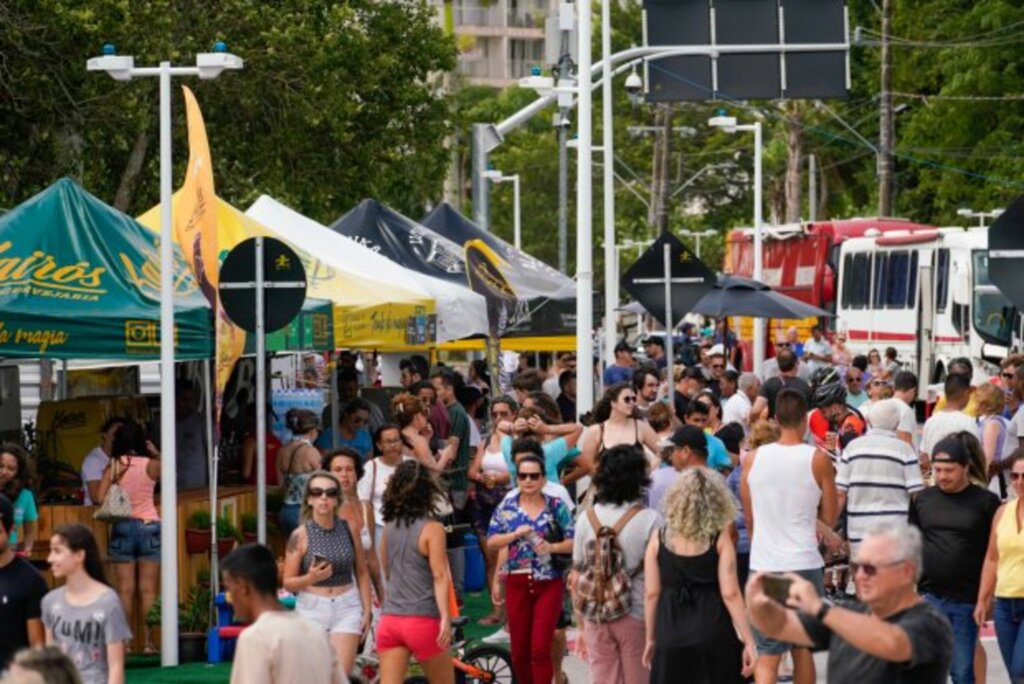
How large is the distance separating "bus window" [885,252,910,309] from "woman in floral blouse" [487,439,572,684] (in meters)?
32.3

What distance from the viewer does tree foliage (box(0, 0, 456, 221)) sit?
33.2 metres

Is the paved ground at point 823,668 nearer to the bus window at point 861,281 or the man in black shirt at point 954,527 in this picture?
the man in black shirt at point 954,527

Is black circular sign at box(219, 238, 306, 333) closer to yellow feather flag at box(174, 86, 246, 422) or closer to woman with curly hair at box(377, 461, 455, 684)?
yellow feather flag at box(174, 86, 246, 422)

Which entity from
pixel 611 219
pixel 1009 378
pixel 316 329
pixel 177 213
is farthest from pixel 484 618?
pixel 611 219

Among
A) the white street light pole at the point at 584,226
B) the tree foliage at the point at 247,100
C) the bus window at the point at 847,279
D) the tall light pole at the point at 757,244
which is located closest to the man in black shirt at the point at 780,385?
the white street light pole at the point at 584,226

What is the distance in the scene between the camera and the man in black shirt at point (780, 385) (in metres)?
20.7

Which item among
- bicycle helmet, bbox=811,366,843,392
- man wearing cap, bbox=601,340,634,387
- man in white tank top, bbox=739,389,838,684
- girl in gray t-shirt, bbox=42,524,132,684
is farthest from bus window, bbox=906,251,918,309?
girl in gray t-shirt, bbox=42,524,132,684

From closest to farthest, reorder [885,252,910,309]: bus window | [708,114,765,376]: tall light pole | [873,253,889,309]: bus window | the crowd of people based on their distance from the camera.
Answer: the crowd of people < [885,252,910,309]: bus window < [873,253,889,309]: bus window < [708,114,765,376]: tall light pole

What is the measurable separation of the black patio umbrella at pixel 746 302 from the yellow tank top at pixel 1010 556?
18.5m

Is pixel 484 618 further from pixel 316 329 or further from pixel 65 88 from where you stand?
pixel 65 88

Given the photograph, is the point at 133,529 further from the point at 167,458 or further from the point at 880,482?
the point at 880,482

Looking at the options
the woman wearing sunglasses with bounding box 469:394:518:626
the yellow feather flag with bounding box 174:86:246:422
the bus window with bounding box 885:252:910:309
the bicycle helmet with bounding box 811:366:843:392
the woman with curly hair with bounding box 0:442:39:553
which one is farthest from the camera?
the bus window with bounding box 885:252:910:309

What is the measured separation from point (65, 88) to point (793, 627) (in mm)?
27126

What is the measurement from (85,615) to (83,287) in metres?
A: 6.35
